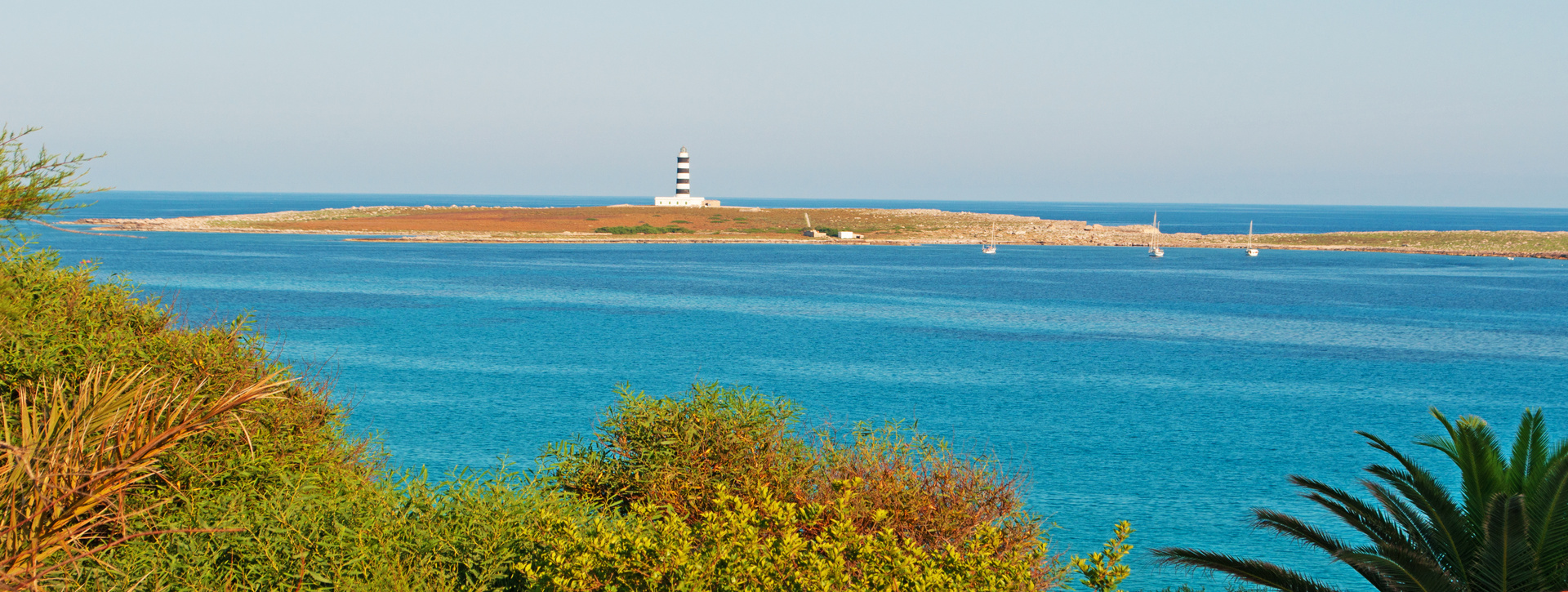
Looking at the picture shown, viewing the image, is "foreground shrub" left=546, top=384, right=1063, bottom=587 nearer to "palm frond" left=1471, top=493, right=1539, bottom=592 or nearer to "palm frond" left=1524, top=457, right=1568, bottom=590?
"palm frond" left=1471, top=493, right=1539, bottom=592

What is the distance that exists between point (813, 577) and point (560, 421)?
30602mm

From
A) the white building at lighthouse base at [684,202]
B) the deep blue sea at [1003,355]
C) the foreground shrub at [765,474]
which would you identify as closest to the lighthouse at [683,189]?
the white building at lighthouse base at [684,202]

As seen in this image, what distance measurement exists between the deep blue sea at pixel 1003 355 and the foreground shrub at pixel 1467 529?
9.30 m

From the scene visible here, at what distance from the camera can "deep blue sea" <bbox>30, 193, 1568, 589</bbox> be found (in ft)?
113

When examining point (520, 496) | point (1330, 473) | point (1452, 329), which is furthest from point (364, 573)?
point (1452, 329)

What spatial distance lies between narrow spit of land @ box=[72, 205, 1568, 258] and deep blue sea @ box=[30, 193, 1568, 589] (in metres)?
40.1

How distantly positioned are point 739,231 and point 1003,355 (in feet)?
359

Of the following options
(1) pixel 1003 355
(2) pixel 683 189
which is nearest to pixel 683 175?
(2) pixel 683 189

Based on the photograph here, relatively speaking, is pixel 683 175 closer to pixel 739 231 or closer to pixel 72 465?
pixel 739 231

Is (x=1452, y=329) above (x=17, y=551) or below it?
below

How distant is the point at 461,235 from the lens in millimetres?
155625

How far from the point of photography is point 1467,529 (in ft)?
45.4

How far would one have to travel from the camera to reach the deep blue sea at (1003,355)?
113 ft

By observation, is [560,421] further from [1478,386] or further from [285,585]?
[1478,386]
